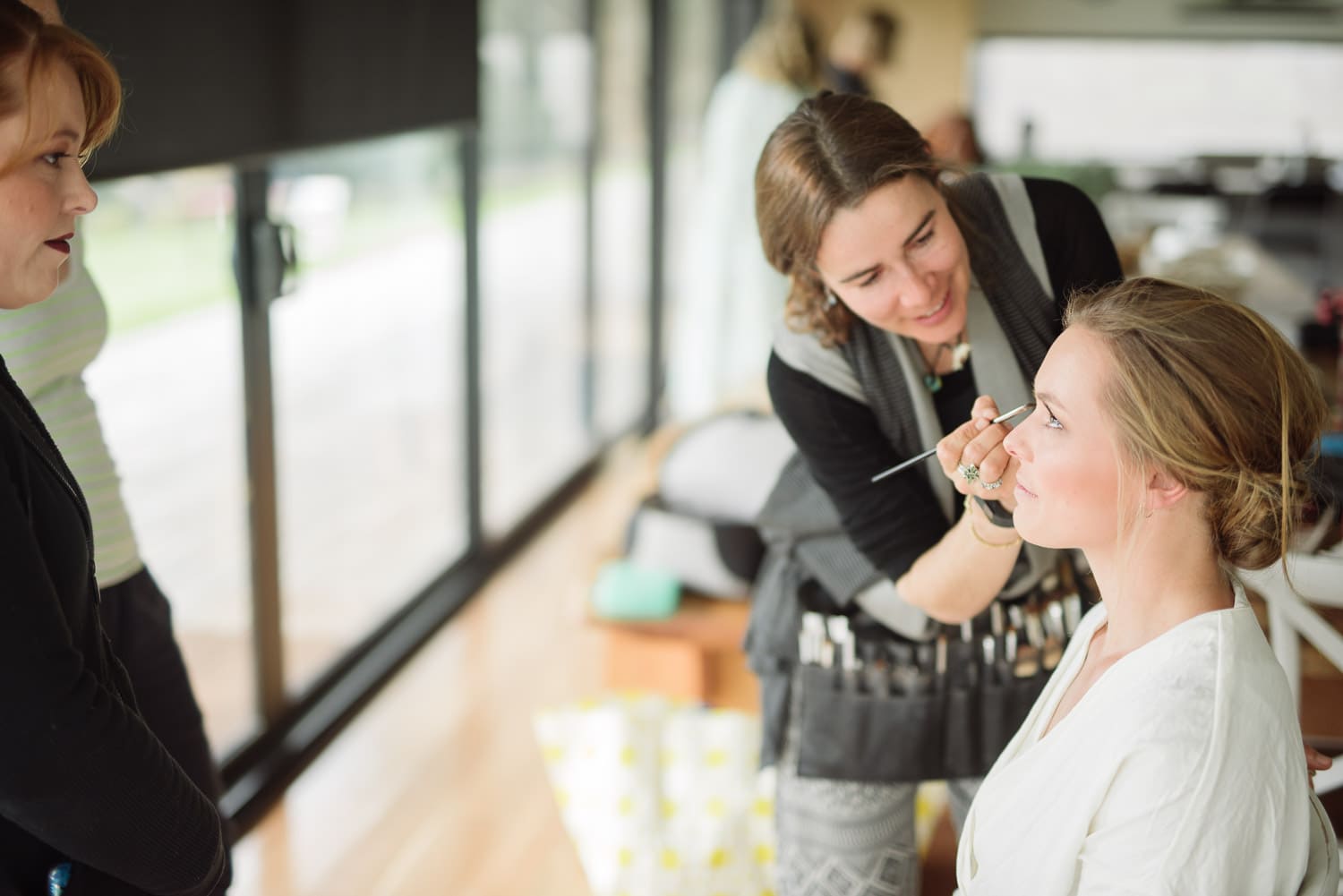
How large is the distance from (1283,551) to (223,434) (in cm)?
222

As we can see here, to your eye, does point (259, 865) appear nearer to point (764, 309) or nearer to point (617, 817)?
point (617, 817)

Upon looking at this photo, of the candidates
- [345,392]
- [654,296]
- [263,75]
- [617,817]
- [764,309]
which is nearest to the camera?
[263,75]

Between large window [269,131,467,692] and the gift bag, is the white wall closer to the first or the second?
large window [269,131,467,692]

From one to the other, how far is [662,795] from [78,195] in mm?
1904

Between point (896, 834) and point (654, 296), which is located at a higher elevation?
point (896, 834)

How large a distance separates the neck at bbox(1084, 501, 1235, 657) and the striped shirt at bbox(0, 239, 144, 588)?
1.02 metres

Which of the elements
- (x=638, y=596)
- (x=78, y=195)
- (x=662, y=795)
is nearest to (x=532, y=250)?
(x=638, y=596)

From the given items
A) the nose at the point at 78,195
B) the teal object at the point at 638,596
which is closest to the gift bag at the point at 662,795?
the teal object at the point at 638,596

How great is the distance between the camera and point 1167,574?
1112 millimetres

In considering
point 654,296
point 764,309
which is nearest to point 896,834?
point 764,309

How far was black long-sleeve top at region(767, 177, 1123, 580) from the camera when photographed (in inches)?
54.9

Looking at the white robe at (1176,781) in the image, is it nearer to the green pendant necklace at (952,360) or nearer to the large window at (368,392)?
the green pendant necklace at (952,360)

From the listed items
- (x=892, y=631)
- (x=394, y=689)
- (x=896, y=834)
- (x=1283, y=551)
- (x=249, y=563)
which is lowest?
(x=394, y=689)

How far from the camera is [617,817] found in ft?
8.46
